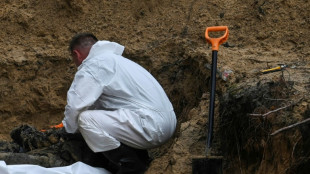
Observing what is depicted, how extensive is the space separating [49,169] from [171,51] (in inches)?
94.4

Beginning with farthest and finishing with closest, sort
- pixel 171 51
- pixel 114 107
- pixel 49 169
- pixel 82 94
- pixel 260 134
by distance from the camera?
pixel 171 51
pixel 114 107
pixel 82 94
pixel 49 169
pixel 260 134

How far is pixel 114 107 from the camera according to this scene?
4102 mm

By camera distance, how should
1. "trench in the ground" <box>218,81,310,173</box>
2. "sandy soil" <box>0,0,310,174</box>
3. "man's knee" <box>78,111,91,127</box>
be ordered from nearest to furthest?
"trench in the ground" <box>218,81,310,173</box>
"man's knee" <box>78,111,91,127</box>
"sandy soil" <box>0,0,310,174</box>

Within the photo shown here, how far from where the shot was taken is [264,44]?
5.48 meters

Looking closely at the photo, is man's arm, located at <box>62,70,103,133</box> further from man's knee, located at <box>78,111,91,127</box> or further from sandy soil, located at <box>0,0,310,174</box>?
sandy soil, located at <box>0,0,310,174</box>

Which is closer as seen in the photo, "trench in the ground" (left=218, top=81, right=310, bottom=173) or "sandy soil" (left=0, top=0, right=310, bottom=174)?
"trench in the ground" (left=218, top=81, right=310, bottom=173)

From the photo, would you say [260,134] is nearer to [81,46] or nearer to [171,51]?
[81,46]

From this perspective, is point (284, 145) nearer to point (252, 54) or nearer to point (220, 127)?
point (220, 127)

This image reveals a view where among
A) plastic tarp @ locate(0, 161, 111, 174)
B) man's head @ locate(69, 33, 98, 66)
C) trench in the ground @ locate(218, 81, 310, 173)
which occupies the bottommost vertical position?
plastic tarp @ locate(0, 161, 111, 174)

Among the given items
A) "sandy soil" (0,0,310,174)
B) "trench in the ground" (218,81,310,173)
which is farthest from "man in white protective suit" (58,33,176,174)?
"trench in the ground" (218,81,310,173)

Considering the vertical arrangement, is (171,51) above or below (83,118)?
below

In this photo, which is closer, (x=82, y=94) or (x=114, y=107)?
(x=82, y=94)

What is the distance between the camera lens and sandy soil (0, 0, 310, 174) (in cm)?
442

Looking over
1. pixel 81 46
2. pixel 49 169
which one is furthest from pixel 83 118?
pixel 81 46
